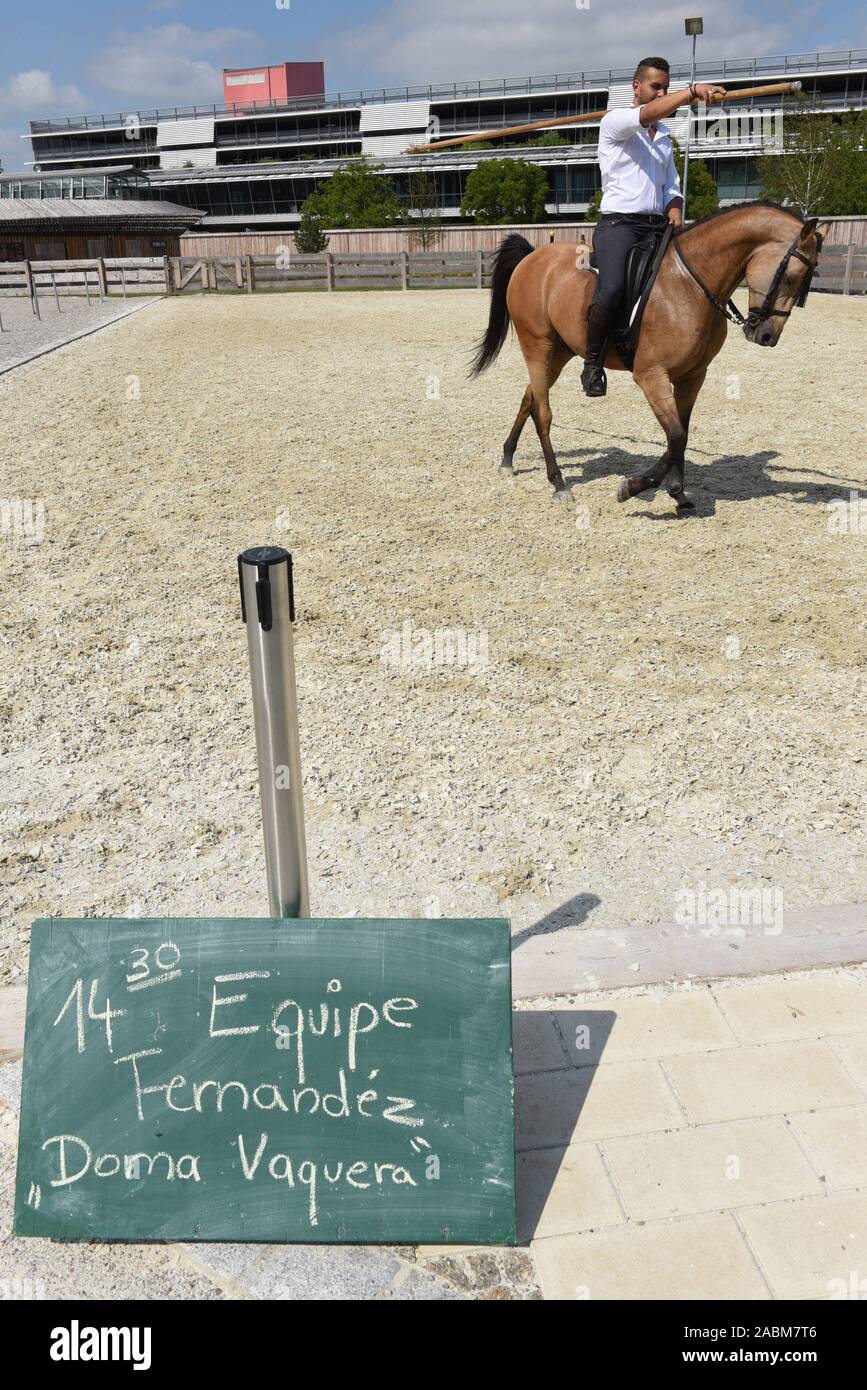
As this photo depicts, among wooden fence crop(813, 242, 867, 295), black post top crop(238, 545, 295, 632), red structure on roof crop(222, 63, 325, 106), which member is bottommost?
black post top crop(238, 545, 295, 632)

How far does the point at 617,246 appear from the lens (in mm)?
7180

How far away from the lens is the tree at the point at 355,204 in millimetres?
60750

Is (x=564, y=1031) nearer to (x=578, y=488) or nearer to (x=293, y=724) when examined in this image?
(x=293, y=724)

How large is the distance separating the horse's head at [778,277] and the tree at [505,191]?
6234cm

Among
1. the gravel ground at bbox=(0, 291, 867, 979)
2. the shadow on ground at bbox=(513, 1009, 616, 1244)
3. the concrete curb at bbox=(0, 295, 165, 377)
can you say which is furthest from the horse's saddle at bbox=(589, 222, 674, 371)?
the concrete curb at bbox=(0, 295, 165, 377)

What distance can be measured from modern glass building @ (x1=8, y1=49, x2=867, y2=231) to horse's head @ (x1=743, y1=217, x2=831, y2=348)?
60.9 meters

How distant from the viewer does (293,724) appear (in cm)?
254

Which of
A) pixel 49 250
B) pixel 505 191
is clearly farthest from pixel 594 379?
pixel 505 191

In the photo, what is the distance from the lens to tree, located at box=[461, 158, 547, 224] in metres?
62.7

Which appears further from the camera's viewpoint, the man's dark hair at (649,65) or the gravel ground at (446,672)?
the man's dark hair at (649,65)

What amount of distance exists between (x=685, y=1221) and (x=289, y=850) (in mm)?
1341

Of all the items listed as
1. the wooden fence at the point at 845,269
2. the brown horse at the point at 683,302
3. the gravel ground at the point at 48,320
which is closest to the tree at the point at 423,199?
the gravel ground at the point at 48,320

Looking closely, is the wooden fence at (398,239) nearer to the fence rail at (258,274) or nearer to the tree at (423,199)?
the fence rail at (258,274)

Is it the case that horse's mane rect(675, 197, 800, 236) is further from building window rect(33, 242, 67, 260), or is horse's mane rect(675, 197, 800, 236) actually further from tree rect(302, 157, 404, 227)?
tree rect(302, 157, 404, 227)
